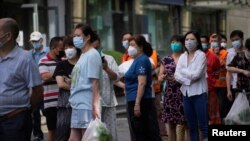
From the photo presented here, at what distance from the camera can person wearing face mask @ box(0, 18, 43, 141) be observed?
6180mm

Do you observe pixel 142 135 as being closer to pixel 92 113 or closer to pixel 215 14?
pixel 92 113

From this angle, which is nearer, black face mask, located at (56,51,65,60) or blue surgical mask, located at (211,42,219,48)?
black face mask, located at (56,51,65,60)

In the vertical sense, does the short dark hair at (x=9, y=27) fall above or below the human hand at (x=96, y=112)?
above

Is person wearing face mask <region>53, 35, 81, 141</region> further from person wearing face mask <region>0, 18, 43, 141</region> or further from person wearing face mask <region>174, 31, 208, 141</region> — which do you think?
person wearing face mask <region>0, 18, 43, 141</region>

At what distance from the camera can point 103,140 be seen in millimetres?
6848

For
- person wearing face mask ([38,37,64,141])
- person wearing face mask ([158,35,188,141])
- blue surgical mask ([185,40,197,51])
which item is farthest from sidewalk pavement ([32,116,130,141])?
blue surgical mask ([185,40,197,51])

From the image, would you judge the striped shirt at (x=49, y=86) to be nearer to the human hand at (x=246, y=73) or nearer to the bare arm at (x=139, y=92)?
the bare arm at (x=139, y=92)

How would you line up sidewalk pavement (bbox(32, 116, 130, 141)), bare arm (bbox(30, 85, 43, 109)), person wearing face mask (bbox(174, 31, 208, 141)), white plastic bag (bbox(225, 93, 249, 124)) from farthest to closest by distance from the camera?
sidewalk pavement (bbox(32, 116, 130, 141))
person wearing face mask (bbox(174, 31, 208, 141))
white plastic bag (bbox(225, 93, 249, 124))
bare arm (bbox(30, 85, 43, 109))

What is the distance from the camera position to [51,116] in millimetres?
9711

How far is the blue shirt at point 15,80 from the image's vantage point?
243 inches

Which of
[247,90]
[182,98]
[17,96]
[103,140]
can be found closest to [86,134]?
[103,140]

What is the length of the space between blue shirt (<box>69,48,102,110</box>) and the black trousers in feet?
6.27

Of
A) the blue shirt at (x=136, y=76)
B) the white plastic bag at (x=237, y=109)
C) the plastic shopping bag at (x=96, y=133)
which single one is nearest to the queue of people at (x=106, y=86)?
the blue shirt at (x=136, y=76)

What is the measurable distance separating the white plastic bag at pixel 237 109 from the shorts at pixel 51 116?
259 cm
